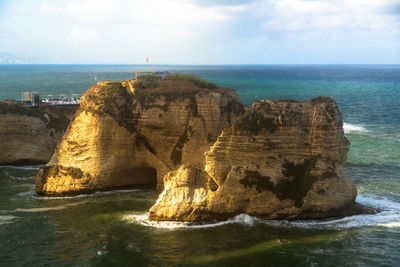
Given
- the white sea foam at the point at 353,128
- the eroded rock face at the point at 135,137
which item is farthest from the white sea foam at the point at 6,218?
the white sea foam at the point at 353,128

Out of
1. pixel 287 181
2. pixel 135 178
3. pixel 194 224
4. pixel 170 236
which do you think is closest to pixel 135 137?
pixel 135 178

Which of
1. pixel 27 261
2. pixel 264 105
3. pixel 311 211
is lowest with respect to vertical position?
pixel 27 261

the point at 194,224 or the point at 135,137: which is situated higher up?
the point at 135,137

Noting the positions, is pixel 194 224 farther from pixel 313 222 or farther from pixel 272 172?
pixel 313 222

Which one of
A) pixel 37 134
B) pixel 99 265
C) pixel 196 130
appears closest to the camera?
pixel 99 265

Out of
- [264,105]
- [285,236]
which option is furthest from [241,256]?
[264,105]

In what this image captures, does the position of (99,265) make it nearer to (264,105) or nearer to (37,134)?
(264,105)
